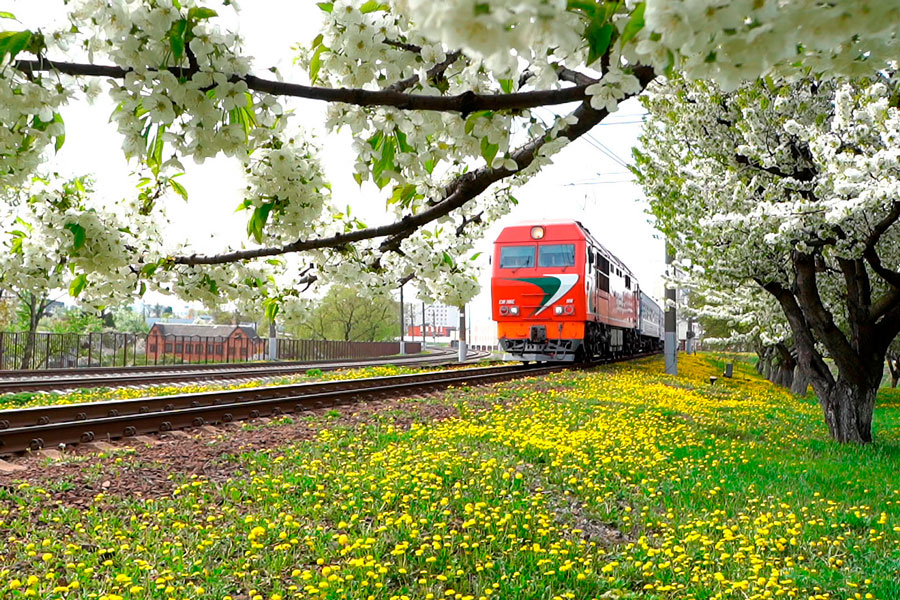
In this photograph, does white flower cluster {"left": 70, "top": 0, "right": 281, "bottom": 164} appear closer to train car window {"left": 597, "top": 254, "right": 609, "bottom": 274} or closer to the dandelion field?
the dandelion field

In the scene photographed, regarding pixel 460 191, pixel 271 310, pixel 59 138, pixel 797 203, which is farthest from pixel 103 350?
pixel 59 138

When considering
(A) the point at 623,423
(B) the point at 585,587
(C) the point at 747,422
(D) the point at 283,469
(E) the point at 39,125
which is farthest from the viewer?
(C) the point at 747,422

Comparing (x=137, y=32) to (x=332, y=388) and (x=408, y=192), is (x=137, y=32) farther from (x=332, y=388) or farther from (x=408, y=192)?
(x=332, y=388)

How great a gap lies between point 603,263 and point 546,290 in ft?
12.5

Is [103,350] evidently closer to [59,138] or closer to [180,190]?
[180,190]

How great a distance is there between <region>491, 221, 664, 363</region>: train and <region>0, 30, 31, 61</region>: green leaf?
17.3m

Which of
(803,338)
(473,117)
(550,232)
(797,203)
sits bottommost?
(803,338)

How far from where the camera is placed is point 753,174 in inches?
375

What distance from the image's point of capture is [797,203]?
791 cm

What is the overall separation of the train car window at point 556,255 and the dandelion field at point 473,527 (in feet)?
36.8

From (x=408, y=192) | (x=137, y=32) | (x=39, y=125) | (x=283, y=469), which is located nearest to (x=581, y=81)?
(x=408, y=192)

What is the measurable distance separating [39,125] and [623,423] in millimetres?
8265

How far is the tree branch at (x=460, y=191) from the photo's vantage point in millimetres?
2834

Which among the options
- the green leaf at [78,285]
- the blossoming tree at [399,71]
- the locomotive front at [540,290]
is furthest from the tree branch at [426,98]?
the locomotive front at [540,290]
